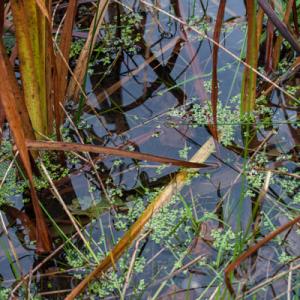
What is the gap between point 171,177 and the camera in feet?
4.93

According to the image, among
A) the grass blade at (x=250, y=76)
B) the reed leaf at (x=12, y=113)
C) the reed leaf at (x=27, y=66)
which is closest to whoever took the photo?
the reed leaf at (x=12, y=113)

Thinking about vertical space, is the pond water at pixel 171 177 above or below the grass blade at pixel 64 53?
below

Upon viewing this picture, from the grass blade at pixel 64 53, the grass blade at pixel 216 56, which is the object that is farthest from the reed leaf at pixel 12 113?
the grass blade at pixel 216 56

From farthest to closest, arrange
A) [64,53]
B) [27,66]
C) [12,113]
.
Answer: [64,53] → [27,66] → [12,113]

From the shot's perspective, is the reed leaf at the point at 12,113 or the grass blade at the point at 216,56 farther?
the grass blade at the point at 216,56

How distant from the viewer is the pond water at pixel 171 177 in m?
1.27

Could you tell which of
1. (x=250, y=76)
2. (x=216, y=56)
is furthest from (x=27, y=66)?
(x=250, y=76)

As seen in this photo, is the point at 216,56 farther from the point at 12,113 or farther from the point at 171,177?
the point at 12,113

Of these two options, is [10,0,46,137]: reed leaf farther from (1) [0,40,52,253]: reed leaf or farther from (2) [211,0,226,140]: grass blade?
(2) [211,0,226,140]: grass blade

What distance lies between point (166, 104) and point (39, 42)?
0.56 meters

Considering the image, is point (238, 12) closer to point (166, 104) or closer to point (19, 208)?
point (166, 104)

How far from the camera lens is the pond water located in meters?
1.27

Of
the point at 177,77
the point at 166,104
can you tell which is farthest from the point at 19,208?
the point at 177,77

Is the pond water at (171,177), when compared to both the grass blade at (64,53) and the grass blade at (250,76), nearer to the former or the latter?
the grass blade at (250,76)
